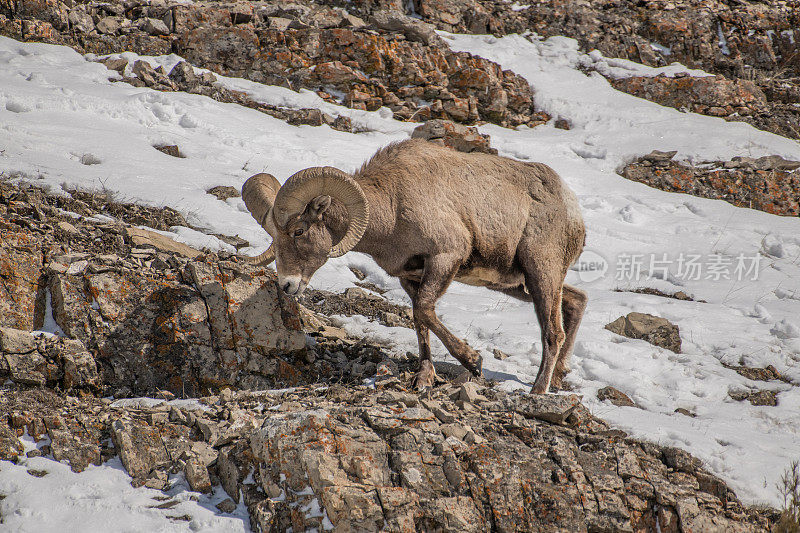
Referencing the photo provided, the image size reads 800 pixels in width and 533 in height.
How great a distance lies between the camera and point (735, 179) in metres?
15.9

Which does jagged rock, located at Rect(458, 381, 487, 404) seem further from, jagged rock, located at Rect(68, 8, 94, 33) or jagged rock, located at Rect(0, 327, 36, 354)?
jagged rock, located at Rect(68, 8, 94, 33)

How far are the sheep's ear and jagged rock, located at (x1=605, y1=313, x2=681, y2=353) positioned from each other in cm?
519

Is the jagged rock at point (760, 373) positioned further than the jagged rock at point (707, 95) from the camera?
No

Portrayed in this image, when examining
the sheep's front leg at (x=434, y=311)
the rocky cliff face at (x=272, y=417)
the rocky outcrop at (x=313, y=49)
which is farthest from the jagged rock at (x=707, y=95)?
the rocky cliff face at (x=272, y=417)

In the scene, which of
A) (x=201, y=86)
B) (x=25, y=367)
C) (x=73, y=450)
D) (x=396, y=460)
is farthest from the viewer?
(x=201, y=86)

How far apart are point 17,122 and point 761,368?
13.7 metres

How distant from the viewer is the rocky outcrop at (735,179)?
15508 millimetres

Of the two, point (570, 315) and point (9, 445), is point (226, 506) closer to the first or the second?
→ point (9, 445)

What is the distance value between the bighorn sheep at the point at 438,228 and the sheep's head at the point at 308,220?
0.04 feet

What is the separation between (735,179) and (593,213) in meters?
4.60

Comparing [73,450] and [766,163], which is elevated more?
[766,163]

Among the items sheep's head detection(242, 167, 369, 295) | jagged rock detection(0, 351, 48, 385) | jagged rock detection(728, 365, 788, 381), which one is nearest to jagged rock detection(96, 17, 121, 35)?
sheep's head detection(242, 167, 369, 295)

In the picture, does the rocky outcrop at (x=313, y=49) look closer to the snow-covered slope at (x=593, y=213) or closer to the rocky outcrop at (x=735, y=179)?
the snow-covered slope at (x=593, y=213)

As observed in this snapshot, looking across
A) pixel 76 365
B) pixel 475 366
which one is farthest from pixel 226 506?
pixel 475 366
